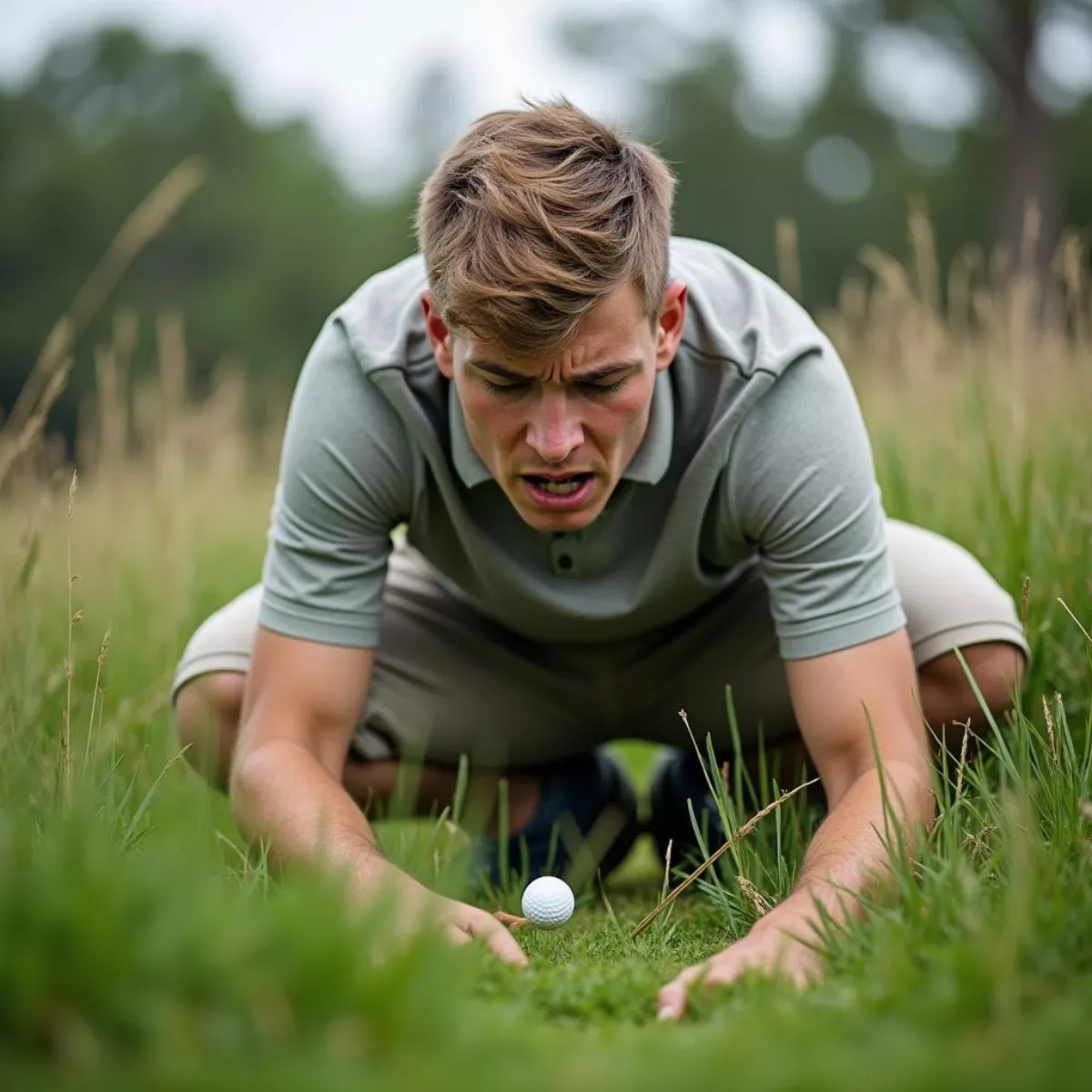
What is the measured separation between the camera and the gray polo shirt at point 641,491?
8.09 ft

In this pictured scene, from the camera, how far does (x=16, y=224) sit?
83.7ft

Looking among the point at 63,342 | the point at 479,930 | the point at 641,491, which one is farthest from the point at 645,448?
the point at 63,342

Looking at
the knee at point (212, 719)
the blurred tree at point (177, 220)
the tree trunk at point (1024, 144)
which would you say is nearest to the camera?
the knee at point (212, 719)

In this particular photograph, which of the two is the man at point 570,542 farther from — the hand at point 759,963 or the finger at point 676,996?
the finger at point 676,996

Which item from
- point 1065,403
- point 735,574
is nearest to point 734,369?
point 735,574

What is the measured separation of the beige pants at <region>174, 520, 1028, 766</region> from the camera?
9.62ft

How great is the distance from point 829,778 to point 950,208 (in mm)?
21005

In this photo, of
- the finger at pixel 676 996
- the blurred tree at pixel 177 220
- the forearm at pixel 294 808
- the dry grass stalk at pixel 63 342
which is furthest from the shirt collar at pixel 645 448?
the blurred tree at pixel 177 220

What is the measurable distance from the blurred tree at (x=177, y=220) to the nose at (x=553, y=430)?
69.5 feet

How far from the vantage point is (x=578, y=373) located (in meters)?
2.29

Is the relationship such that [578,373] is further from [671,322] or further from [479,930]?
[479,930]

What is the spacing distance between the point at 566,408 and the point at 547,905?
2.68 ft

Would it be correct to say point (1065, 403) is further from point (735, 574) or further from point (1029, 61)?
point (1029, 61)

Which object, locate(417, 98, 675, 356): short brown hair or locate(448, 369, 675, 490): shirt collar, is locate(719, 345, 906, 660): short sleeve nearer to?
locate(448, 369, 675, 490): shirt collar
